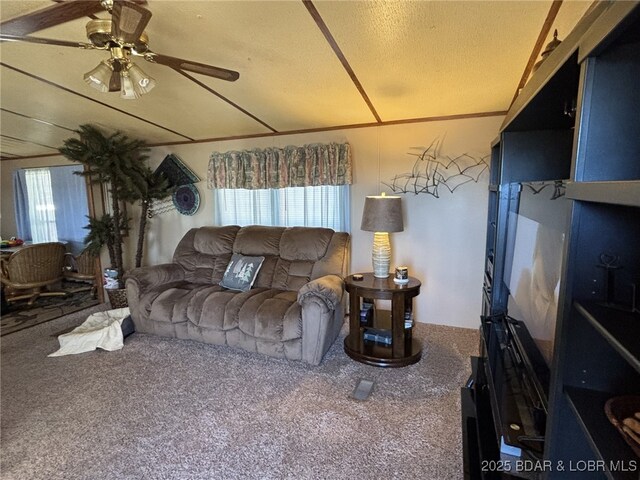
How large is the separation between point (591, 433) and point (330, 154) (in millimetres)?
2934

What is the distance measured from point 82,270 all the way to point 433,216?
4.96 m

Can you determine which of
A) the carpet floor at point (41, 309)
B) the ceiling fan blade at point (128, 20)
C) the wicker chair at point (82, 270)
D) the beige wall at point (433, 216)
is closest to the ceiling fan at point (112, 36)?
the ceiling fan blade at point (128, 20)

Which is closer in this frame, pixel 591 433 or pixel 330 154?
pixel 591 433

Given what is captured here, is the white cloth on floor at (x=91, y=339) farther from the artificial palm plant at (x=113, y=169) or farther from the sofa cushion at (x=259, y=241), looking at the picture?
the sofa cushion at (x=259, y=241)

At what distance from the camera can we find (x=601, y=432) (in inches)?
26.0

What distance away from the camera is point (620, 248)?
689mm

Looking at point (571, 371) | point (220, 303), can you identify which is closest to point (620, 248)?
point (571, 371)

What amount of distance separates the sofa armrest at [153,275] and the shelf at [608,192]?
3202 millimetres

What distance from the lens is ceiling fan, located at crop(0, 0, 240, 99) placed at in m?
1.31

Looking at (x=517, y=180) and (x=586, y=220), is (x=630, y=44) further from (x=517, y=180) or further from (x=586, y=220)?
(x=517, y=180)

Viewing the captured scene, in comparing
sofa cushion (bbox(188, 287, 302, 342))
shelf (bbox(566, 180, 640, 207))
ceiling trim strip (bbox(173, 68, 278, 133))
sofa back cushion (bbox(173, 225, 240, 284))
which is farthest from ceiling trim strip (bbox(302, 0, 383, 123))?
sofa back cushion (bbox(173, 225, 240, 284))

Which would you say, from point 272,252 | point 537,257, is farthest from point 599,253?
point 272,252

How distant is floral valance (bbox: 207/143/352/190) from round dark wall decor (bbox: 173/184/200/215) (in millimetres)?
337

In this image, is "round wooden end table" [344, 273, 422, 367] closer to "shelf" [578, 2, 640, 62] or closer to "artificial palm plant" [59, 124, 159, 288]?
"shelf" [578, 2, 640, 62]
